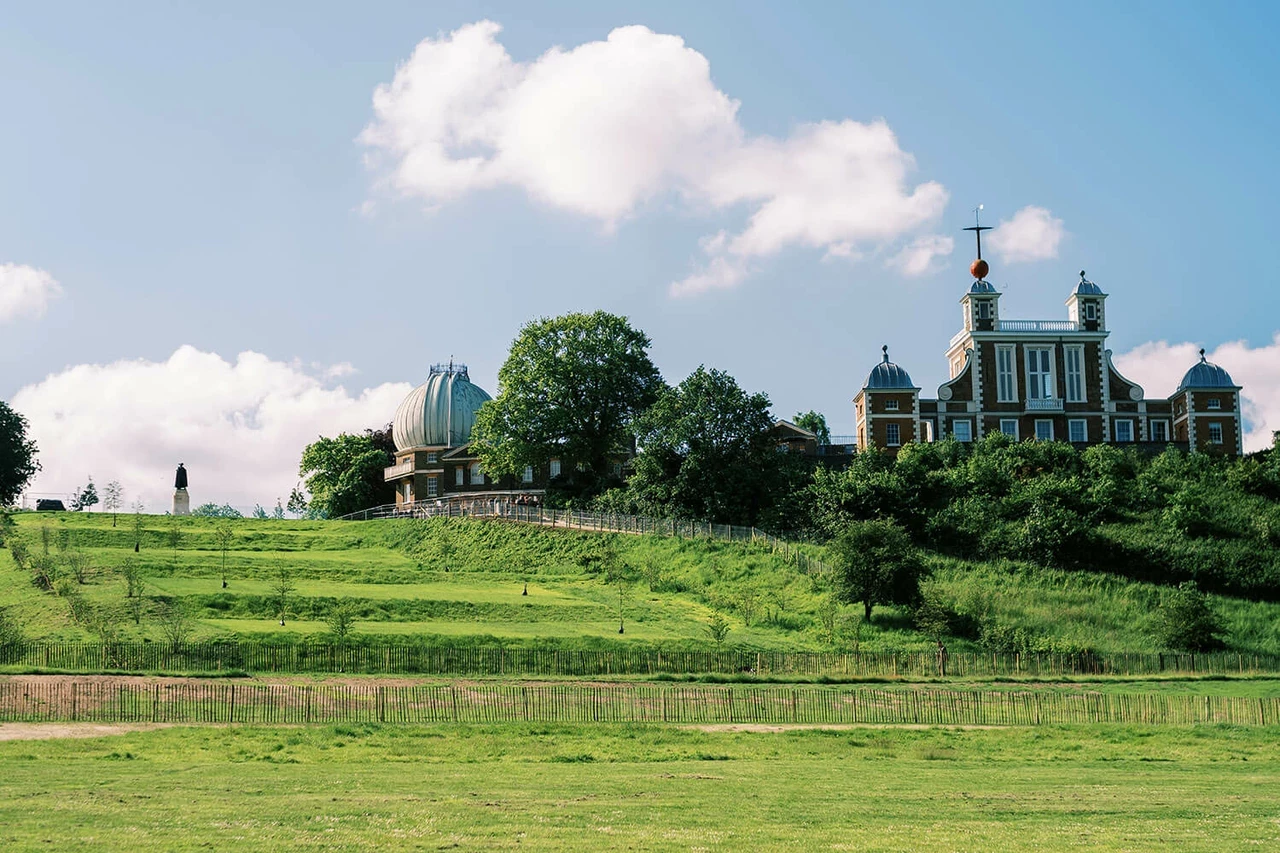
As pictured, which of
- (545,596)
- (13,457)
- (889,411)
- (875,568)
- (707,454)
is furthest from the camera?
(13,457)

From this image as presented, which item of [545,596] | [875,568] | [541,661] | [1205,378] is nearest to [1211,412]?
[1205,378]

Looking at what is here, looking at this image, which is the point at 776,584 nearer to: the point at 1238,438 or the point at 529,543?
the point at 529,543

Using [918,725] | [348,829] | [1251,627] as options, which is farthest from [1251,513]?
[348,829]

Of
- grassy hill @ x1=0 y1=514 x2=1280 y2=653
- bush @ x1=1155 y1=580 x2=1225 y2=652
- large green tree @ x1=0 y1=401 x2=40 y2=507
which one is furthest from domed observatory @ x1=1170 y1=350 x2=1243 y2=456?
large green tree @ x1=0 y1=401 x2=40 y2=507

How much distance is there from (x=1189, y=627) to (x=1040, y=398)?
130 feet

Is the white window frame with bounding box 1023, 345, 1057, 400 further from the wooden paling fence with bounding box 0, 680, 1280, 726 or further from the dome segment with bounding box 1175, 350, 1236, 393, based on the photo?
the wooden paling fence with bounding box 0, 680, 1280, 726

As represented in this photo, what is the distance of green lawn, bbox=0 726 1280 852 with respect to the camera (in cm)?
2173

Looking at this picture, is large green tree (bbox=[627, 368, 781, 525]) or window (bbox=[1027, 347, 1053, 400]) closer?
large green tree (bbox=[627, 368, 781, 525])

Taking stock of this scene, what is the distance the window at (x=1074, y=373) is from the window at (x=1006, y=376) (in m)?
4.03

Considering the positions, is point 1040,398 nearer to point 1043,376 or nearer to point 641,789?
point 1043,376

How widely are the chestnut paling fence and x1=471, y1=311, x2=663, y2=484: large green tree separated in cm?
4329

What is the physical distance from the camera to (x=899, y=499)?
77812 millimetres

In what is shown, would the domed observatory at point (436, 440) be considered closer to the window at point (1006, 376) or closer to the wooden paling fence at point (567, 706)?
the window at point (1006, 376)

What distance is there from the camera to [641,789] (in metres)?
27.3
